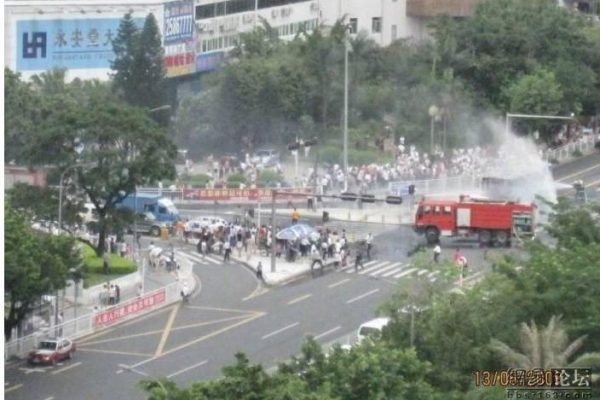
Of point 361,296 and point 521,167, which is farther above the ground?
point 521,167

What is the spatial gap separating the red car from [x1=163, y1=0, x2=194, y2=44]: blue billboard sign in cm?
2849

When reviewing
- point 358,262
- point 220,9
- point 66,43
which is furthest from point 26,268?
point 220,9

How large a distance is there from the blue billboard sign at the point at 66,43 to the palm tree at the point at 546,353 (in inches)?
1438

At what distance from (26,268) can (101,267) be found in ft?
25.1

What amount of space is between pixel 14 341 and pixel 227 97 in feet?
85.9

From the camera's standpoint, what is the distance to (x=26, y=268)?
33.2 metres

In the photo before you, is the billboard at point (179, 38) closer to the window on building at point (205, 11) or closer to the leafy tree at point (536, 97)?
the window on building at point (205, 11)

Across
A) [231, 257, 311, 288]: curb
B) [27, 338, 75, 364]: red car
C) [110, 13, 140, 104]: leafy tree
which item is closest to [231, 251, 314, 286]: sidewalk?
[231, 257, 311, 288]: curb

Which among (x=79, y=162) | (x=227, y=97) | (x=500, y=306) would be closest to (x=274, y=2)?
(x=227, y=97)

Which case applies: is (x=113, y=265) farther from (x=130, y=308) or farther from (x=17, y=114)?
(x=17, y=114)

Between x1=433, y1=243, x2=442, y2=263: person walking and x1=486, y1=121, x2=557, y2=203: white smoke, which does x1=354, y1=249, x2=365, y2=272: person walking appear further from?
x1=486, y1=121, x2=557, y2=203: white smoke

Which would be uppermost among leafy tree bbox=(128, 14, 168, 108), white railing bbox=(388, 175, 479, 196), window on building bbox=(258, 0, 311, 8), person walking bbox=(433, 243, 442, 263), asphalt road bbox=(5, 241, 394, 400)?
window on building bbox=(258, 0, 311, 8)

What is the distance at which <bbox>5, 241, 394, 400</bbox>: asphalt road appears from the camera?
3234 centimetres

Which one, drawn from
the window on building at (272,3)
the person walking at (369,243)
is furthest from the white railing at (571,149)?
the person walking at (369,243)
